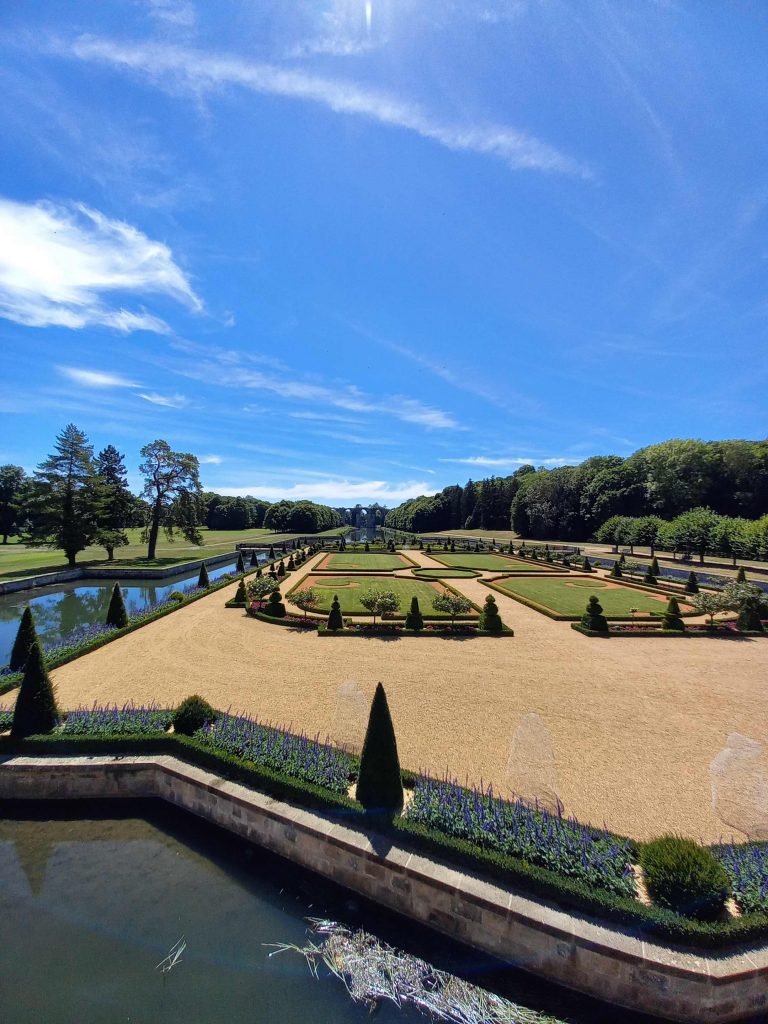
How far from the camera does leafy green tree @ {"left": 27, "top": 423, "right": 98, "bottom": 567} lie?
1270 inches

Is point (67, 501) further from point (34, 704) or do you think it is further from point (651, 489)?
point (651, 489)

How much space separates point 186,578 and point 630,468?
5732 centimetres

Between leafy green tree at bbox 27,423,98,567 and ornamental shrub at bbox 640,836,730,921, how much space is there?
Answer: 37098mm

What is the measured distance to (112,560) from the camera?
3734 centimetres

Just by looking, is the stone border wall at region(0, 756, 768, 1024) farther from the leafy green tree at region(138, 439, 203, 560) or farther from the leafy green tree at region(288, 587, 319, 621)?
the leafy green tree at region(138, 439, 203, 560)

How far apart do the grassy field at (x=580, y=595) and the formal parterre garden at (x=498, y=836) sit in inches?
549

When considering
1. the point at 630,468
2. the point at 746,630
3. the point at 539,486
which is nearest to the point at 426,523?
the point at 539,486

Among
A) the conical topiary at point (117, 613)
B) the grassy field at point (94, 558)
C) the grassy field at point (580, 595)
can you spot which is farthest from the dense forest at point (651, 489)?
the conical topiary at point (117, 613)

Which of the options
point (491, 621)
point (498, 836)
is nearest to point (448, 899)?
point (498, 836)

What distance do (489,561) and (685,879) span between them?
1391 inches

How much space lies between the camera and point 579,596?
23391 millimetres

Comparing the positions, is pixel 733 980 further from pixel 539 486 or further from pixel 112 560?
pixel 539 486

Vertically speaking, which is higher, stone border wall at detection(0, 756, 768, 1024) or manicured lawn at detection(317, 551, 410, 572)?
manicured lawn at detection(317, 551, 410, 572)

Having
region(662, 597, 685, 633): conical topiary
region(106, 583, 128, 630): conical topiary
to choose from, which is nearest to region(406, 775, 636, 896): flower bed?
region(662, 597, 685, 633): conical topiary
